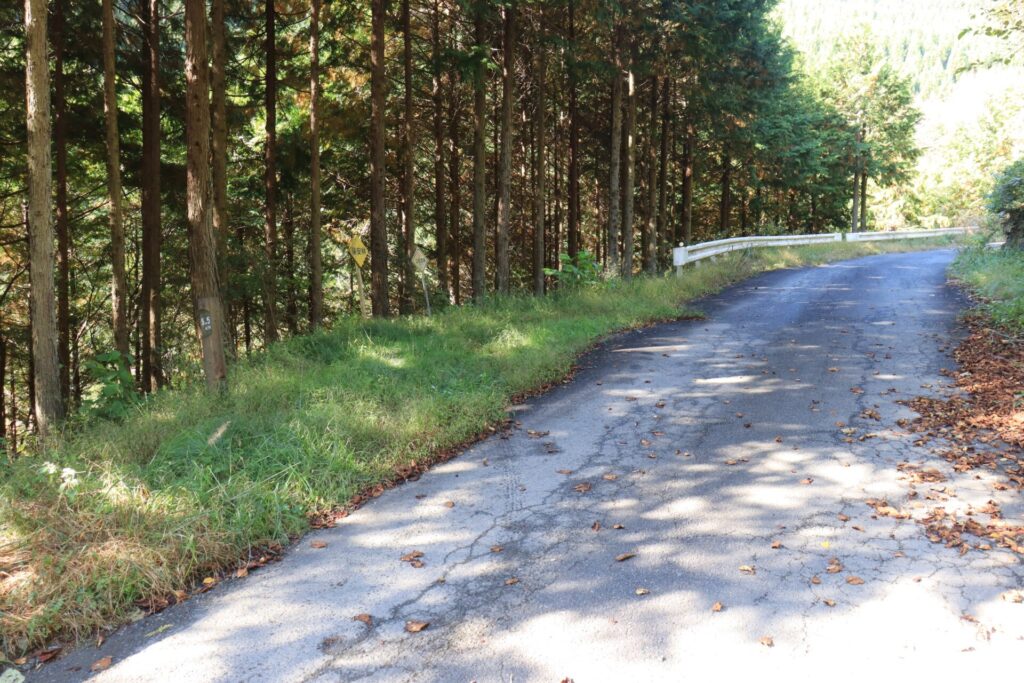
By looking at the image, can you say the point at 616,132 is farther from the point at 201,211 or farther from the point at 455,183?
the point at 201,211

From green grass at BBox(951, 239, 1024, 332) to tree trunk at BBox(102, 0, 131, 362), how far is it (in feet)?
42.4

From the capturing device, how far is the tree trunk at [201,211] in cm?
820

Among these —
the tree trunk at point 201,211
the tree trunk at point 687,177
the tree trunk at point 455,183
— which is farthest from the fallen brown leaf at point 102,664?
the tree trunk at point 687,177

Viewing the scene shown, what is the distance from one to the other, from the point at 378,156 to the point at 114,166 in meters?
4.47

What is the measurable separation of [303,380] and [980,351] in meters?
8.58

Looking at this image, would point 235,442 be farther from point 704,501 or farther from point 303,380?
point 704,501

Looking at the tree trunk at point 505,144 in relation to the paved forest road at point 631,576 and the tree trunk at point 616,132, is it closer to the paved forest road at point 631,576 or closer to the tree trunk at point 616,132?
the tree trunk at point 616,132

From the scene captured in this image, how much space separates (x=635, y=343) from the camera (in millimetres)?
11141

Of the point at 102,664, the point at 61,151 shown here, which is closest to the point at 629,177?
the point at 61,151

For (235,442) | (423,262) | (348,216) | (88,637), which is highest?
(348,216)

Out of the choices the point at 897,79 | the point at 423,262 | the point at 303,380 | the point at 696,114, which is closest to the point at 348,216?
the point at 423,262

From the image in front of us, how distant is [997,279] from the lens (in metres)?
14.1

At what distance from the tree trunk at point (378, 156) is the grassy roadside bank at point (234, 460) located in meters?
3.73

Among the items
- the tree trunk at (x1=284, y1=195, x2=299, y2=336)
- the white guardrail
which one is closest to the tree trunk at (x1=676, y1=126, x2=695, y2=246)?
the white guardrail
